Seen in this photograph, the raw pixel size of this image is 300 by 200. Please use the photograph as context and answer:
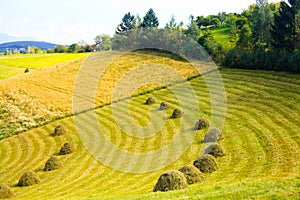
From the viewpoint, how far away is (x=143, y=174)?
22.8 meters

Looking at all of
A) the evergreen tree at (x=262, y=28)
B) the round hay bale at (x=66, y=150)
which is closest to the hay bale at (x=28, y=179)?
the round hay bale at (x=66, y=150)

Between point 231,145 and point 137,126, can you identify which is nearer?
point 231,145

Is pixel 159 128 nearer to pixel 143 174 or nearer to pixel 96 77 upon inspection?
pixel 143 174

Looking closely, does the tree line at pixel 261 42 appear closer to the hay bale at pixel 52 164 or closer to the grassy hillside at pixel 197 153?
the grassy hillside at pixel 197 153

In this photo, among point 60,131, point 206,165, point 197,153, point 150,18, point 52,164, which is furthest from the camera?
point 150,18

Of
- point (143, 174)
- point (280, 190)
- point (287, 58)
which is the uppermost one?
point (287, 58)

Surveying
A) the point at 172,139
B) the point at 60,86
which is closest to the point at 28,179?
the point at 172,139

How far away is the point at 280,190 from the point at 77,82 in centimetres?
5267

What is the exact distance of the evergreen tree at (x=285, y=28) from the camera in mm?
57406

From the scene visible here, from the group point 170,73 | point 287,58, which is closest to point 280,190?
point 287,58

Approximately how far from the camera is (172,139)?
30406mm

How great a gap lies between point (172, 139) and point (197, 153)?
451 cm

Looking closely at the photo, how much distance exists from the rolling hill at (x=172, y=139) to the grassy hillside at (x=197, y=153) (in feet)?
0.17

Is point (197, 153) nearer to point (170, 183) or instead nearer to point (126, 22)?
point (170, 183)
